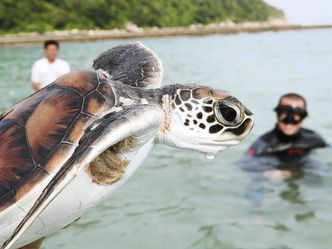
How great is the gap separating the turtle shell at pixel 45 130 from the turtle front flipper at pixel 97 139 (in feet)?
0.15

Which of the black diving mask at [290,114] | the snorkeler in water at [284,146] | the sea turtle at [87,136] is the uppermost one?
the sea turtle at [87,136]

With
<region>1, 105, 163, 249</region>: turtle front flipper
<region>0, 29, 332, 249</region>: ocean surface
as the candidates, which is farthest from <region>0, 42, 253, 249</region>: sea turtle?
<region>0, 29, 332, 249</region>: ocean surface

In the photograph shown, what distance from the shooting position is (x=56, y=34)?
127 ft

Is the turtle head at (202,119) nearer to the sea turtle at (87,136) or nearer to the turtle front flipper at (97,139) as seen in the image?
the sea turtle at (87,136)

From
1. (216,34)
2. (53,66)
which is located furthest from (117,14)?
(53,66)

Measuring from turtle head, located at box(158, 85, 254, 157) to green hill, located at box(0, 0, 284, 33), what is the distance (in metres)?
38.8

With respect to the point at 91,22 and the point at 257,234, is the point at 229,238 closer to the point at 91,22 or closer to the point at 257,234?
the point at 257,234

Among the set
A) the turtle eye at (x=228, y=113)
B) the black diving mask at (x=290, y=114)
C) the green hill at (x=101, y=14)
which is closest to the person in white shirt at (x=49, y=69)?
the black diving mask at (x=290, y=114)

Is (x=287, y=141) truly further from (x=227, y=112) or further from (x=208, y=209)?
(x=227, y=112)

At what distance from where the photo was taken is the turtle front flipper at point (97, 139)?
1.30 m

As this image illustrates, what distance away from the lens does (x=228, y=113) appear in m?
1.70

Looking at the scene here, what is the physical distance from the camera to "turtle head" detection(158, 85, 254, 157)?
1.69 m

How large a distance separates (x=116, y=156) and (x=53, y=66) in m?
3.32

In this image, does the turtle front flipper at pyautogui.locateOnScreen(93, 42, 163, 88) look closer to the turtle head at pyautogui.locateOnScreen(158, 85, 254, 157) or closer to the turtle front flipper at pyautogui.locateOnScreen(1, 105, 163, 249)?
the turtle head at pyautogui.locateOnScreen(158, 85, 254, 157)
